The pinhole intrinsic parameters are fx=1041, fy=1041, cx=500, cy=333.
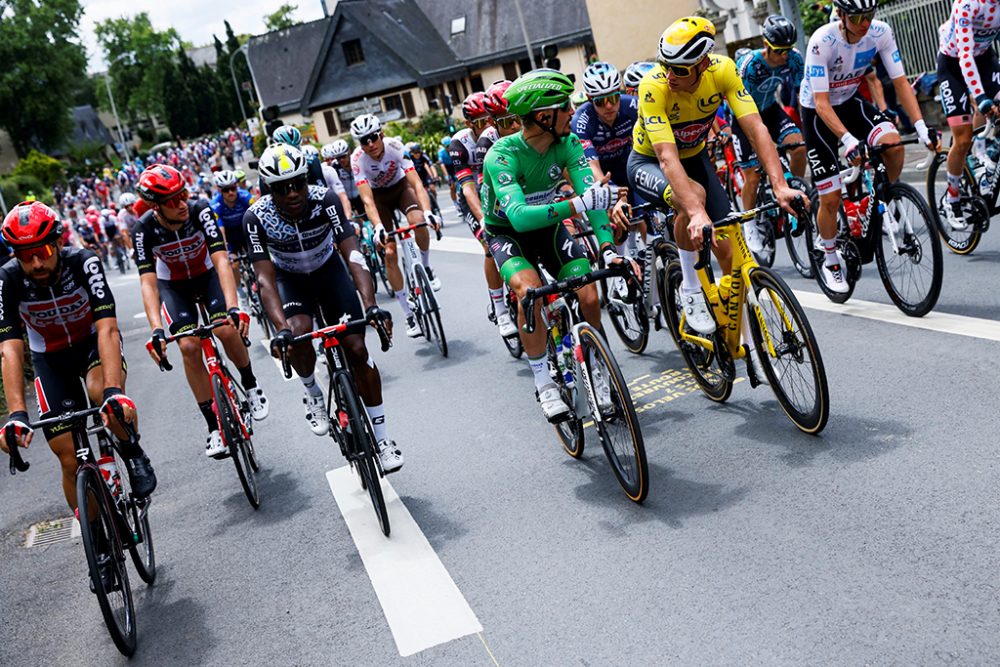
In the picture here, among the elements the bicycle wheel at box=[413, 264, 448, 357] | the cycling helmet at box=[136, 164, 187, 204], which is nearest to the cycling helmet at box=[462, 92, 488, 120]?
the bicycle wheel at box=[413, 264, 448, 357]

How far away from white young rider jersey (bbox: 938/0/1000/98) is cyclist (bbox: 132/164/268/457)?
231 inches

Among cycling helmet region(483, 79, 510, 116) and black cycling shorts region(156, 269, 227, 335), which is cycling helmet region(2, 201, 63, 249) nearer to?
black cycling shorts region(156, 269, 227, 335)

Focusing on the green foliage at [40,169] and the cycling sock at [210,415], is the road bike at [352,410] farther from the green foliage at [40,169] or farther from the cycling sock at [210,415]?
the green foliage at [40,169]

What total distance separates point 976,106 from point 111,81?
166828mm

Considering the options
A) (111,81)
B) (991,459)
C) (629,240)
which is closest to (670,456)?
(991,459)

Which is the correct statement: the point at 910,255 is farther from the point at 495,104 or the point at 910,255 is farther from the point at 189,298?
the point at 189,298

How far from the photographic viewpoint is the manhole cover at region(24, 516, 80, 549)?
7.42 metres

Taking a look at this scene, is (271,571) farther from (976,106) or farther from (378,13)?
(378,13)

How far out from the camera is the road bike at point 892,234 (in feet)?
24.0

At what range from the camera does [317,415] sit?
692cm

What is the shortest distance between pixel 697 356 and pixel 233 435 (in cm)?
317

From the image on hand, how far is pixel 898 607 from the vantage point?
386 centimetres

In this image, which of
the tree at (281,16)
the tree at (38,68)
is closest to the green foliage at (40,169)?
the tree at (38,68)

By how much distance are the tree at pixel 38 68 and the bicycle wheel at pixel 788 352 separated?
10507cm
